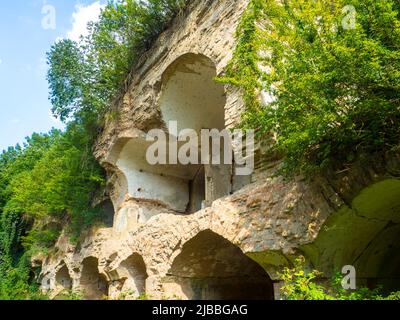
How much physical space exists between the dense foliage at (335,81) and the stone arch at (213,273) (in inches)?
111

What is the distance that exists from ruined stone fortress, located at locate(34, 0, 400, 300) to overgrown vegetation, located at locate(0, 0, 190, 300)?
0.60 meters

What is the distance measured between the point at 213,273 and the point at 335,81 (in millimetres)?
4767

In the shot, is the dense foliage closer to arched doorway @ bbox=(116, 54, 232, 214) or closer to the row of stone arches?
the row of stone arches

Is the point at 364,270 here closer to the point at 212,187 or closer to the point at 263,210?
the point at 263,210

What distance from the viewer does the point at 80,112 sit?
11391mm

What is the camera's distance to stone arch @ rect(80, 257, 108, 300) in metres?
11.6

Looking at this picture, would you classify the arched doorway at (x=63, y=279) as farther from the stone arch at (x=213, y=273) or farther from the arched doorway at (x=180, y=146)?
the stone arch at (x=213, y=273)

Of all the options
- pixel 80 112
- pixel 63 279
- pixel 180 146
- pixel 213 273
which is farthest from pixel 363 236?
pixel 63 279

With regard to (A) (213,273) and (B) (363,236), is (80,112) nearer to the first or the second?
(A) (213,273)

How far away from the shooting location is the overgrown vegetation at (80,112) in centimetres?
965

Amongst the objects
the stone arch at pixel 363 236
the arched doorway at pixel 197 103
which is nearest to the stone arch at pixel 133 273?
the arched doorway at pixel 197 103

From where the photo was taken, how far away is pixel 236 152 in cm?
586

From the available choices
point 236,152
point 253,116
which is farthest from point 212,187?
point 253,116
